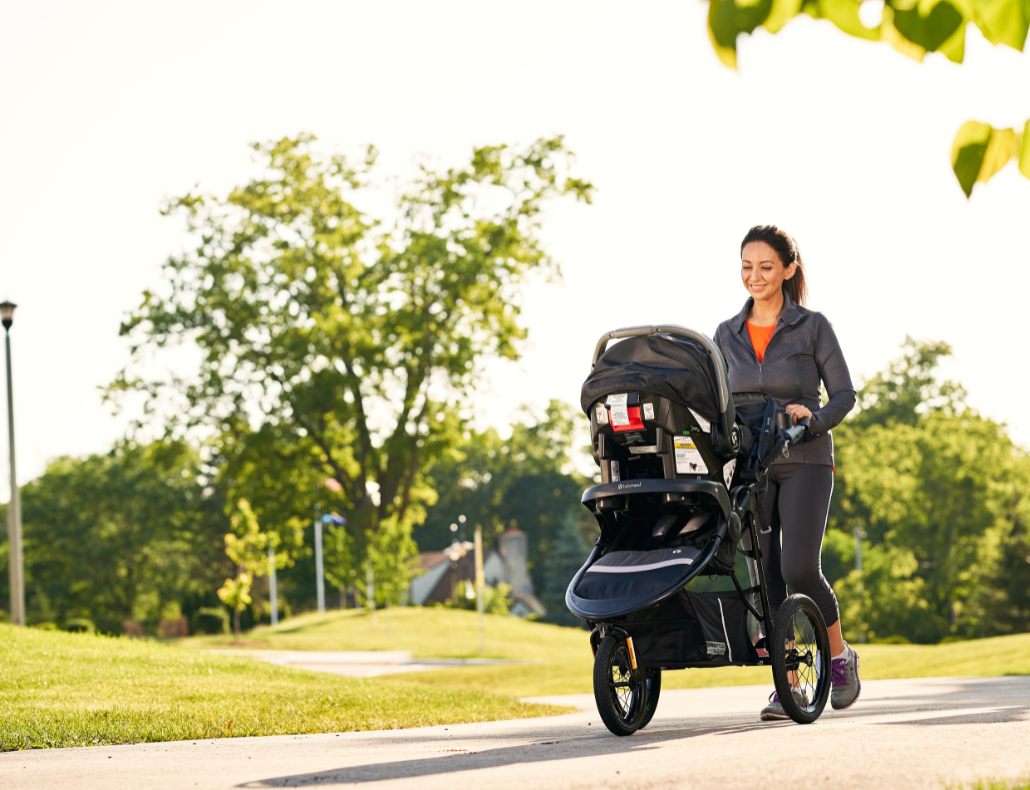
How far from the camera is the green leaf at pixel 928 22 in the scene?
2.21 meters

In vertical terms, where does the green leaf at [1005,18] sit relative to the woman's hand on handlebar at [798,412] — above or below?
above

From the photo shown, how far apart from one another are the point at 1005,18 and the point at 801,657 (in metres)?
3.88

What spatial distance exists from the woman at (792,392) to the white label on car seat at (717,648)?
0.69 meters

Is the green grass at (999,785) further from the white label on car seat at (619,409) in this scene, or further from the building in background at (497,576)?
the building in background at (497,576)

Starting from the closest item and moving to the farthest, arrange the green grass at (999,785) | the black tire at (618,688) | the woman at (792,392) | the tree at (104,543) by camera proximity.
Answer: the green grass at (999,785)
the black tire at (618,688)
the woman at (792,392)
the tree at (104,543)

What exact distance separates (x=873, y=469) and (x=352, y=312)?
101ft

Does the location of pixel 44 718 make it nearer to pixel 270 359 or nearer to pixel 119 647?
pixel 119 647

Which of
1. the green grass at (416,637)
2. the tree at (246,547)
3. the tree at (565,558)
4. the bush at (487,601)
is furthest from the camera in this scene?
the tree at (565,558)

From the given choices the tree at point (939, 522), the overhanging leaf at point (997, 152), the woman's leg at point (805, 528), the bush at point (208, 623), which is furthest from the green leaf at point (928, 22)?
the bush at point (208, 623)

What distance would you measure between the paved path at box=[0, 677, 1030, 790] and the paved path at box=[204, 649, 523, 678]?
16.1 meters

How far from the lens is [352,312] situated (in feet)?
115

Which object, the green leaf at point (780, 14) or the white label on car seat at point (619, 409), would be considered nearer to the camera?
the green leaf at point (780, 14)

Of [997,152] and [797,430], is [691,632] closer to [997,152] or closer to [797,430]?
[797,430]

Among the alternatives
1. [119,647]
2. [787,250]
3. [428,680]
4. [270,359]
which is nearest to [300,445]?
[270,359]
